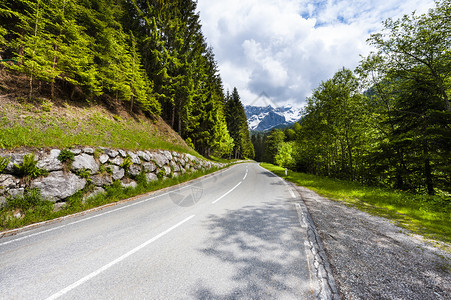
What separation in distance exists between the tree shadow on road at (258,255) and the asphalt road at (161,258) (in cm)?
2

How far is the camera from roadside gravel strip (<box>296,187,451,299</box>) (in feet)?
7.30

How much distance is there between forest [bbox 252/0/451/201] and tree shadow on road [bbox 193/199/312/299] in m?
9.49

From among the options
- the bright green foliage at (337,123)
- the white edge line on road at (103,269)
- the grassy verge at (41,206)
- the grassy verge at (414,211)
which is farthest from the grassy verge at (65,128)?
the bright green foliage at (337,123)

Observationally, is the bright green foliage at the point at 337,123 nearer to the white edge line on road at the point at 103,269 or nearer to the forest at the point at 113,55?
the forest at the point at 113,55

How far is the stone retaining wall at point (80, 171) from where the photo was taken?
5.34 m

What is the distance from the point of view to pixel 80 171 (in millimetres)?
6902

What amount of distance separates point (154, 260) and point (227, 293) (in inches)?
65.4

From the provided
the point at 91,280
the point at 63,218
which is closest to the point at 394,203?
the point at 91,280

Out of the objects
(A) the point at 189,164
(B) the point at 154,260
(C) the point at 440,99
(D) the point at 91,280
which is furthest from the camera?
(A) the point at 189,164

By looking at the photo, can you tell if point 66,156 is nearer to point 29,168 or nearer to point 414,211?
point 29,168

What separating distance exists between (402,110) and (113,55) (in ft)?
69.1

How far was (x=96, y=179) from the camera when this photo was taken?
292 inches

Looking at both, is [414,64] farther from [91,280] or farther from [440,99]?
[91,280]

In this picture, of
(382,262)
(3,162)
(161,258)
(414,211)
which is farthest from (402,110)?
(3,162)
